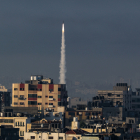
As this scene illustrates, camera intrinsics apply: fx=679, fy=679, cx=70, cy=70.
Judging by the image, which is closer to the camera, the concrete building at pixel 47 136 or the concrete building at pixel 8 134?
the concrete building at pixel 47 136

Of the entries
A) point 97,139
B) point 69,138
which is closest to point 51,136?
point 69,138

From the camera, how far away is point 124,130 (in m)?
184

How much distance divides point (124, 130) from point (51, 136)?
81.0 ft

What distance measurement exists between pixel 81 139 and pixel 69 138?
495 cm

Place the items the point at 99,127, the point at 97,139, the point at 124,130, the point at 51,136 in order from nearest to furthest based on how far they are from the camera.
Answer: the point at 97,139 < the point at 51,136 < the point at 124,130 < the point at 99,127

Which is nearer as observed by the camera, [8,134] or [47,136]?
[47,136]

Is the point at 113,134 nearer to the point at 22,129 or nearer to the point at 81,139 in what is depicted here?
the point at 81,139

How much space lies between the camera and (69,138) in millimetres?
168375

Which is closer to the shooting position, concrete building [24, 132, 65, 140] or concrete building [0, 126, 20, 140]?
concrete building [24, 132, 65, 140]

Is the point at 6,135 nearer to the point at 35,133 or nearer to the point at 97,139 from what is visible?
the point at 35,133

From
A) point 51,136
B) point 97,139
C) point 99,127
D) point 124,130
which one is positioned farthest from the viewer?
point 99,127

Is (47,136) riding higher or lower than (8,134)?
lower

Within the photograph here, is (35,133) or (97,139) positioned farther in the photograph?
(35,133)

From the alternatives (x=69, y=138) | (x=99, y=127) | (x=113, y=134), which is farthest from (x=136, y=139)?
(x=99, y=127)
